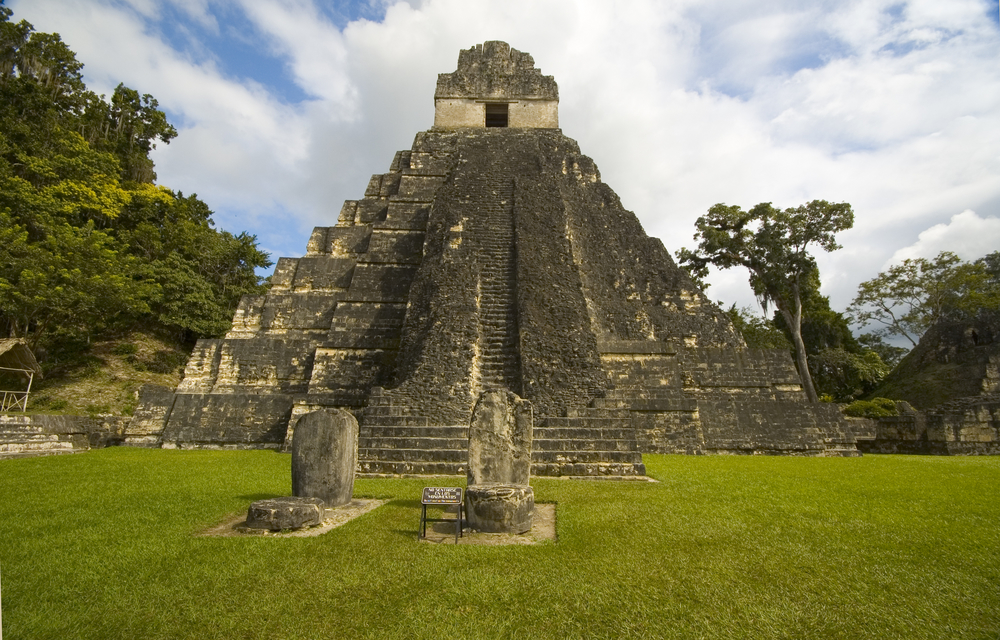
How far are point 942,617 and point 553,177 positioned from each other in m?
13.9

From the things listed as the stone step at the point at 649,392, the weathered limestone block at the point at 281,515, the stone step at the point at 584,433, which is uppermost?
the stone step at the point at 649,392

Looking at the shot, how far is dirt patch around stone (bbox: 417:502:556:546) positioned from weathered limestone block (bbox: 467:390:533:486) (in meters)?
0.74

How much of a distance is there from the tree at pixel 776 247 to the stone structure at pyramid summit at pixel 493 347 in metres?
10.5

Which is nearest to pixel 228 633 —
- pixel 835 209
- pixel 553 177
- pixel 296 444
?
pixel 296 444

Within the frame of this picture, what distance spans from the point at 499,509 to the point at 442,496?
20.6 inches

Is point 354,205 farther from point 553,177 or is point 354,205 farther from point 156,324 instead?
point 156,324

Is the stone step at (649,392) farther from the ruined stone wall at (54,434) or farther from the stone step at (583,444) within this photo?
the ruined stone wall at (54,434)

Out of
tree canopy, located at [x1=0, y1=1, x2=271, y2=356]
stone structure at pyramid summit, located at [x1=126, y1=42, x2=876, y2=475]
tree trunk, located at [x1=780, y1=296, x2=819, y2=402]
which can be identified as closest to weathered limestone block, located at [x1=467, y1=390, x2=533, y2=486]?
stone structure at pyramid summit, located at [x1=126, y1=42, x2=876, y2=475]

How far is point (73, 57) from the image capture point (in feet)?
80.5

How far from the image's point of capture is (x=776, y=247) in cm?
2298

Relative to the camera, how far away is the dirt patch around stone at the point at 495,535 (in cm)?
405

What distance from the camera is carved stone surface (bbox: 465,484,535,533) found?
170 inches

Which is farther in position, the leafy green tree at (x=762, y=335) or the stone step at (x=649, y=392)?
the leafy green tree at (x=762, y=335)

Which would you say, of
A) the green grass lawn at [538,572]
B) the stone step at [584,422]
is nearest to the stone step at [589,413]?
the stone step at [584,422]
